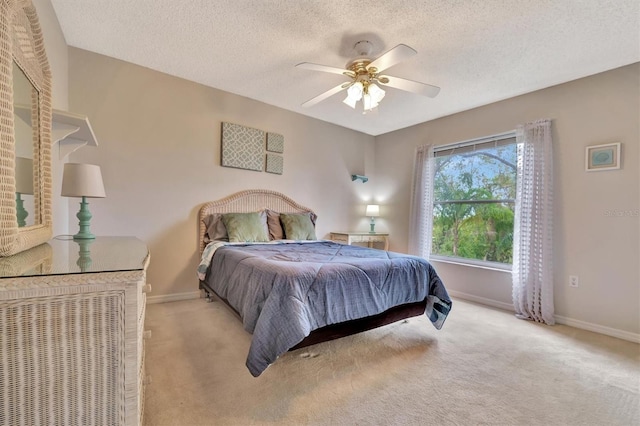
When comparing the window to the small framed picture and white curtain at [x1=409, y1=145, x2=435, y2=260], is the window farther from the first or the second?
the small framed picture

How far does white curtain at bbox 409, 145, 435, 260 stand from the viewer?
4125 millimetres

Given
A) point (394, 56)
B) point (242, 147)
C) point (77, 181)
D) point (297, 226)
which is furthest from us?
point (297, 226)

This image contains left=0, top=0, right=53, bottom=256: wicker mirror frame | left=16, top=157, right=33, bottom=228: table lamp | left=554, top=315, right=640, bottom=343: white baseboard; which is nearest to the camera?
left=0, top=0, right=53, bottom=256: wicker mirror frame

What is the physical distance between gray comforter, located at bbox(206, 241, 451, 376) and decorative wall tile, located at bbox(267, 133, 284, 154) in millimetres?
1720

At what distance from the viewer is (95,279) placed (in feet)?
2.75

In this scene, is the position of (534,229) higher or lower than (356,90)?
lower

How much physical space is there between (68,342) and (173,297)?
8.64 feet

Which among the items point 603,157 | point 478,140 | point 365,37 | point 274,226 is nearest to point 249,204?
point 274,226

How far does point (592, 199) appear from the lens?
2.77 metres

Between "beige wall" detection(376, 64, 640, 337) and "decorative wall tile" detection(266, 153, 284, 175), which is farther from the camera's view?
"decorative wall tile" detection(266, 153, 284, 175)

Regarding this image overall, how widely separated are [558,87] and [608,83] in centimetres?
39

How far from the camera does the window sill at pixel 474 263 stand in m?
3.43

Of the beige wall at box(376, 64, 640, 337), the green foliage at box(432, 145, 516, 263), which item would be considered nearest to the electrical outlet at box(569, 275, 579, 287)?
the beige wall at box(376, 64, 640, 337)

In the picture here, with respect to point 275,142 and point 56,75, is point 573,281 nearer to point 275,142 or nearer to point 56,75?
point 275,142
